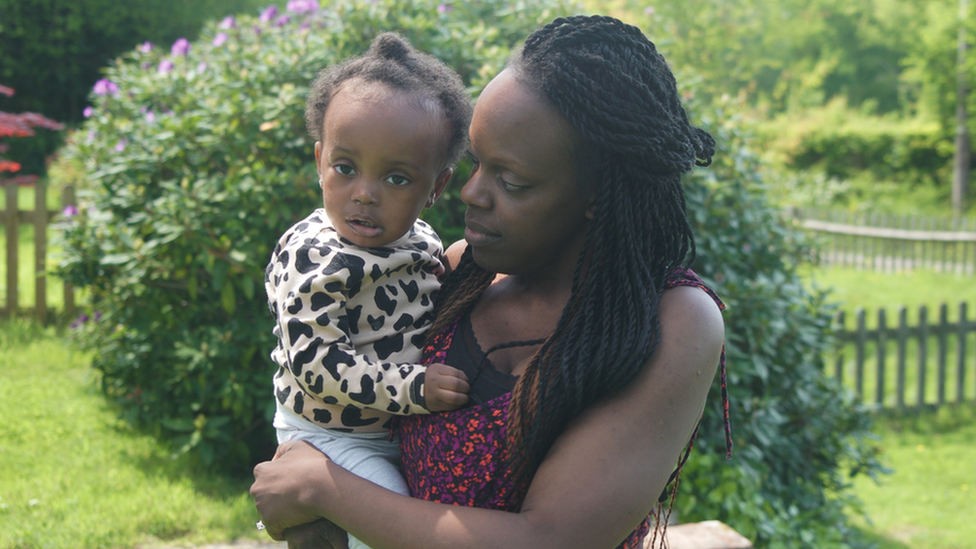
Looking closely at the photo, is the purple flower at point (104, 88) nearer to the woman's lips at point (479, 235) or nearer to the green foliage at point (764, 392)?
the green foliage at point (764, 392)

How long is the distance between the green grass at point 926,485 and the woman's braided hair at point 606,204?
3.76 meters

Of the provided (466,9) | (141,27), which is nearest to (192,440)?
(466,9)

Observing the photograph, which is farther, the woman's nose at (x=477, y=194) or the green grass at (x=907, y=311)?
the green grass at (x=907, y=311)

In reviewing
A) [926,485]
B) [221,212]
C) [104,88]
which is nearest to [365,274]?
[221,212]

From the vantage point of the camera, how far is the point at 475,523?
58.9 inches

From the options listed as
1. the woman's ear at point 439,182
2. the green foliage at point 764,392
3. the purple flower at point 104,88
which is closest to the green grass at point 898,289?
the green foliage at point 764,392

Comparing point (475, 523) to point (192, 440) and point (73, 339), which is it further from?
point (73, 339)

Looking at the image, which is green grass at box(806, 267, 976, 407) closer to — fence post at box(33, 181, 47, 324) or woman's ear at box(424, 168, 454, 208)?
woman's ear at box(424, 168, 454, 208)

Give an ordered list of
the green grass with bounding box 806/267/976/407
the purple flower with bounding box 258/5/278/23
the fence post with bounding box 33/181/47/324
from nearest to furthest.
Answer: the purple flower with bounding box 258/5/278/23, the fence post with bounding box 33/181/47/324, the green grass with bounding box 806/267/976/407

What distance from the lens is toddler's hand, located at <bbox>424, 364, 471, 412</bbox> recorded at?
167 centimetres

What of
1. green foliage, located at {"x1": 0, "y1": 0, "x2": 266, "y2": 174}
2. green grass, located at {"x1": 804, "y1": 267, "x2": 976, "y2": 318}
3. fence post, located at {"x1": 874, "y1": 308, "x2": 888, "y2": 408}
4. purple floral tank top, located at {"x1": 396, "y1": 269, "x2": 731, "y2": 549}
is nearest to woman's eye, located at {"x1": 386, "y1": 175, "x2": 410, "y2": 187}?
purple floral tank top, located at {"x1": 396, "y1": 269, "x2": 731, "y2": 549}

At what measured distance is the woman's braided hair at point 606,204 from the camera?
153cm

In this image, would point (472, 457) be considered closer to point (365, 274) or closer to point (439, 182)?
point (365, 274)

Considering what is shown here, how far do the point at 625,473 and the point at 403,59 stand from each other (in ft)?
3.73
